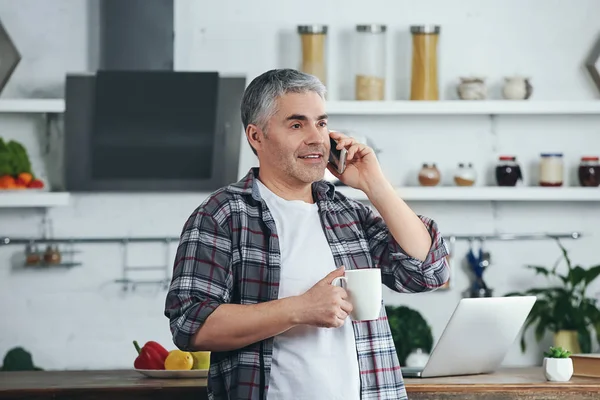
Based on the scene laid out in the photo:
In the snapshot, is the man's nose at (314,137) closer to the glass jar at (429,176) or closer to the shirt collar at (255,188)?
the shirt collar at (255,188)

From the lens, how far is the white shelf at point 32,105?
4.01m

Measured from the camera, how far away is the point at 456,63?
4355 millimetres

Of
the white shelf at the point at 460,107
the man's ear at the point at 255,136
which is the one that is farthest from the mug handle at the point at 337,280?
the white shelf at the point at 460,107

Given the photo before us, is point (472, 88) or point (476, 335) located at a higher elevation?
point (472, 88)

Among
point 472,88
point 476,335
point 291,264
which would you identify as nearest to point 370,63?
point 472,88

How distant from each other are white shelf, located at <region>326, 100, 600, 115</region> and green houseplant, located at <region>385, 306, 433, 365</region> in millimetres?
837

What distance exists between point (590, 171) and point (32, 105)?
241 centimetres

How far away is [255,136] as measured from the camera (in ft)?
6.32

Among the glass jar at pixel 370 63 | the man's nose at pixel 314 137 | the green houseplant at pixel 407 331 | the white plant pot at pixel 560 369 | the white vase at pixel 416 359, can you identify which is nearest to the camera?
the man's nose at pixel 314 137

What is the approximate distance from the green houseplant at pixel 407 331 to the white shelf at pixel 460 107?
2.75 feet

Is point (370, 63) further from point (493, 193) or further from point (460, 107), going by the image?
point (493, 193)

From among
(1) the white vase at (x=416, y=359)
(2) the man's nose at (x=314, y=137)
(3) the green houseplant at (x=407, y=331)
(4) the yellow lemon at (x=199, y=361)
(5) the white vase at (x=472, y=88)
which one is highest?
(5) the white vase at (x=472, y=88)

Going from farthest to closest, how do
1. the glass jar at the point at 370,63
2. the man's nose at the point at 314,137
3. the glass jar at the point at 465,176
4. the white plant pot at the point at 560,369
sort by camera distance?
the glass jar at the point at 465,176
the glass jar at the point at 370,63
the white plant pot at the point at 560,369
the man's nose at the point at 314,137

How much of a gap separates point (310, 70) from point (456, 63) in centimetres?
72
